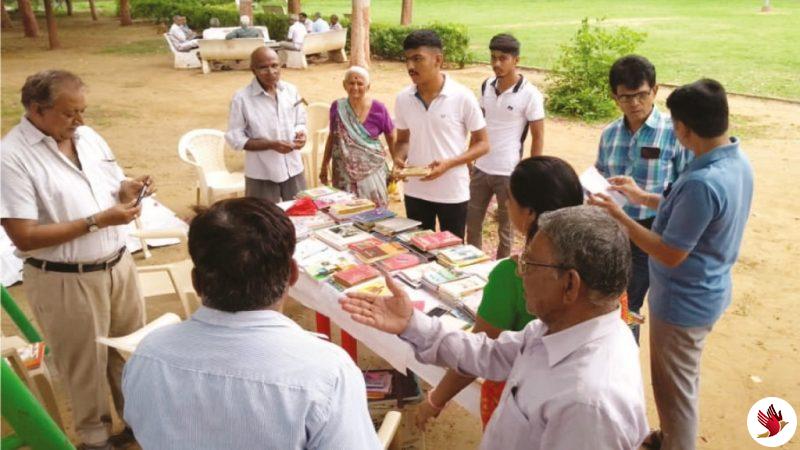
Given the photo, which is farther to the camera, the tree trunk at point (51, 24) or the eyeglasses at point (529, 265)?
the tree trunk at point (51, 24)

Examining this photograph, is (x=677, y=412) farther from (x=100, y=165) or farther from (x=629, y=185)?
(x=100, y=165)

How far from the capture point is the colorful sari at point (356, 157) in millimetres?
4559

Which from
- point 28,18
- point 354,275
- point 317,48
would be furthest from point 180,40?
point 354,275

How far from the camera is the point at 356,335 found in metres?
3.14

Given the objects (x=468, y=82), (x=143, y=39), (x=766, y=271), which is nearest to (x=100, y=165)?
(x=766, y=271)

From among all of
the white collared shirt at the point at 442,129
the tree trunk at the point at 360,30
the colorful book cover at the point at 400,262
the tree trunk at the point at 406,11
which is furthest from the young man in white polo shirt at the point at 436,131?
the tree trunk at the point at 406,11

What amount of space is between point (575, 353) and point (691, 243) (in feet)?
4.07

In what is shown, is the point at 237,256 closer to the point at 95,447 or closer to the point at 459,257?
the point at 459,257

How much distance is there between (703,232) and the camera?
8.32 ft

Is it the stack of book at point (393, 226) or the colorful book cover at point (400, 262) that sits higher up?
the stack of book at point (393, 226)

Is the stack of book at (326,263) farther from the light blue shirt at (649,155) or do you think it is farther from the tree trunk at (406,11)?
the tree trunk at (406,11)

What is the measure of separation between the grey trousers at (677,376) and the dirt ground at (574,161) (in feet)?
2.25

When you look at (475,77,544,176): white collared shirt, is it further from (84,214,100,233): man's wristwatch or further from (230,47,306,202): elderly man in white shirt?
(84,214,100,233): man's wristwatch

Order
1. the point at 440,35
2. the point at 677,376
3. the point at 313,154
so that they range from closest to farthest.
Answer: the point at 677,376 → the point at 313,154 → the point at 440,35
